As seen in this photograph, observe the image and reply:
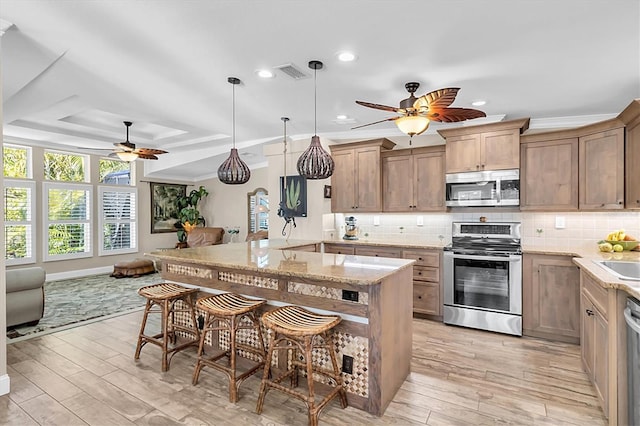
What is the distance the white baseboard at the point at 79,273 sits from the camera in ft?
21.2

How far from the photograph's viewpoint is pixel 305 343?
2109mm

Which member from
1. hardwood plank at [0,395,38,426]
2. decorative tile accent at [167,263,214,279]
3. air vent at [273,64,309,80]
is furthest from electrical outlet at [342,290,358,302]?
hardwood plank at [0,395,38,426]

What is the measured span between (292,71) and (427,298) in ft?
9.85

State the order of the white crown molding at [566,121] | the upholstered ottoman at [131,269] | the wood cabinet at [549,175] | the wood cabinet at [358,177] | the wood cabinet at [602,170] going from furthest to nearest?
the upholstered ottoman at [131,269], the wood cabinet at [358,177], the white crown molding at [566,121], the wood cabinet at [549,175], the wood cabinet at [602,170]

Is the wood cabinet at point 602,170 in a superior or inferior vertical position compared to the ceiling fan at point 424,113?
inferior

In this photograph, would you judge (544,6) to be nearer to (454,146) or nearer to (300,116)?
(454,146)

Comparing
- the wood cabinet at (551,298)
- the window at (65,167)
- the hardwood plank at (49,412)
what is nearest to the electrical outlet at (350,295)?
the hardwood plank at (49,412)

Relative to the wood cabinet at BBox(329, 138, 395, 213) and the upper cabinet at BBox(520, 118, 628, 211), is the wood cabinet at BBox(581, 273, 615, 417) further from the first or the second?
the wood cabinet at BBox(329, 138, 395, 213)

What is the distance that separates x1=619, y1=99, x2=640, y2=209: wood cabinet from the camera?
303cm

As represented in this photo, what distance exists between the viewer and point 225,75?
3.27 metres

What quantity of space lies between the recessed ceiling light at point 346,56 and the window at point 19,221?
6320mm

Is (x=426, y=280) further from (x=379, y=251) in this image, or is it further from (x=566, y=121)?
(x=566, y=121)

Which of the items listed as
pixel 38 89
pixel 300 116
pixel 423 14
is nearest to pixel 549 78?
pixel 423 14

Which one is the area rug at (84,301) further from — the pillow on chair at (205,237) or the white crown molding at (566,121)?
the white crown molding at (566,121)
